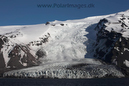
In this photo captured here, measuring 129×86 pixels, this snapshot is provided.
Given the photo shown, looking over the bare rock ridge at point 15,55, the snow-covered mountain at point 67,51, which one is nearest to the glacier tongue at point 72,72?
the snow-covered mountain at point 67,51

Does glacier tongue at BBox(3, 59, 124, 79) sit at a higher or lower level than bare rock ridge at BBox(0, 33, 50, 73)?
lower

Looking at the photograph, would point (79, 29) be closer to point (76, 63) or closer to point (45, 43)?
point (45, 43)

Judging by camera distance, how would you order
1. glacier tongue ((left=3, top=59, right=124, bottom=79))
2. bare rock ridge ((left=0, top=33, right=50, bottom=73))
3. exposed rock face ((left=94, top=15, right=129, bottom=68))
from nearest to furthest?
glacier tongue ((left=3, top=59, right=124, bottom=79)) → exposed rock face ((left=94, top=15, right=129, bottom=68)) → bare rock ridge ((left=0, top=33, right=50, bottom=73))

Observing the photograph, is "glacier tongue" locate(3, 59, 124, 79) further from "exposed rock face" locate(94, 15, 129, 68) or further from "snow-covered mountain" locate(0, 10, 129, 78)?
"exposed rock face" locate(94, 15, 129, 68)

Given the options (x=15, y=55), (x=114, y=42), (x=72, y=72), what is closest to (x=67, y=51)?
(x=114, y=42)

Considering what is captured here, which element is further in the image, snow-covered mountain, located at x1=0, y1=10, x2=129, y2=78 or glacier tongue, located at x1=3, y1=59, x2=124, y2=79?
snow-covered mountain, located at x1=0, y1=10, x2=129, y2=78

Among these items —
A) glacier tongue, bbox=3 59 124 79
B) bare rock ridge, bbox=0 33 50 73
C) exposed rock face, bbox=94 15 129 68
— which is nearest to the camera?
glacier tongue, bbox=3 59 124 79

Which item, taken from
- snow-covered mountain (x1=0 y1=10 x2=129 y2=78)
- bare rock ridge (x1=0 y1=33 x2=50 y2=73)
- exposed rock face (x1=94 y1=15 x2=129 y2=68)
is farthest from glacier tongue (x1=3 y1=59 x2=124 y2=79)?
bare rock ridge (x1=0 y1=33 x2=50 y2=73)

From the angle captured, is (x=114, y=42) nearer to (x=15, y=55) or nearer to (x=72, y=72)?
(x=72, y=72)
